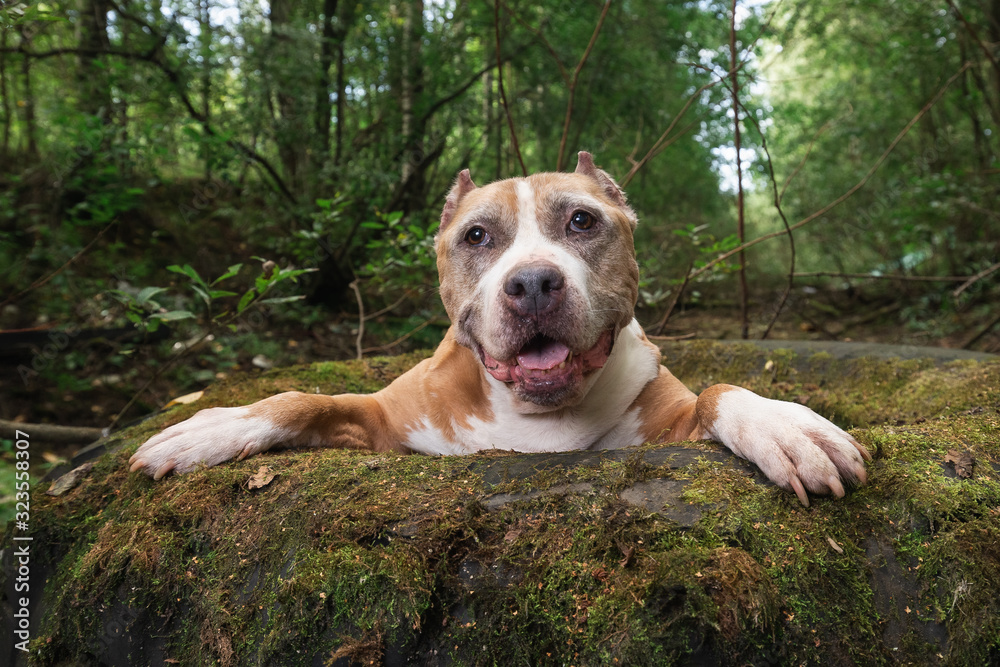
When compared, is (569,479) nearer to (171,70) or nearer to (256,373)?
(256,373)

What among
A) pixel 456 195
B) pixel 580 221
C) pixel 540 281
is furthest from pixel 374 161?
pixel 540 281

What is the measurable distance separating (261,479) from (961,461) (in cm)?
216

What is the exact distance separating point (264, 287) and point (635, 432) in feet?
6.59

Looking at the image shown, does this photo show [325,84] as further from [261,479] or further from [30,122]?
[261,479]

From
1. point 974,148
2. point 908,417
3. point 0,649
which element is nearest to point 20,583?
point 0,649

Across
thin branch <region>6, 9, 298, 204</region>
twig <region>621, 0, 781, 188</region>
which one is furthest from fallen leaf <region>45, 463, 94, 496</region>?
thin branch <region>6, 9, 298, 204</region>

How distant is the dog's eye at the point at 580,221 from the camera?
102 inches

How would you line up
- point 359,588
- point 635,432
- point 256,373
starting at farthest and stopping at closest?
1. point 256,373
2. point 635,432
3. point 359,588

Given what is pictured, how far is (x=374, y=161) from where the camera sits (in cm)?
674

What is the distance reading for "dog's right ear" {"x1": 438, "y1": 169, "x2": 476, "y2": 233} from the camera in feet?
10.2

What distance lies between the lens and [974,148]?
8133mm

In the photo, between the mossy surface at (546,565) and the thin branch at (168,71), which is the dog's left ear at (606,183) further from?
the thin branch at (168,71)

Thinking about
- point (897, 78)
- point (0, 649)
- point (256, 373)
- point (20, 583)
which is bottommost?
point (0, 649)

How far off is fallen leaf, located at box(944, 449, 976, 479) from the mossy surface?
20 millimetres
